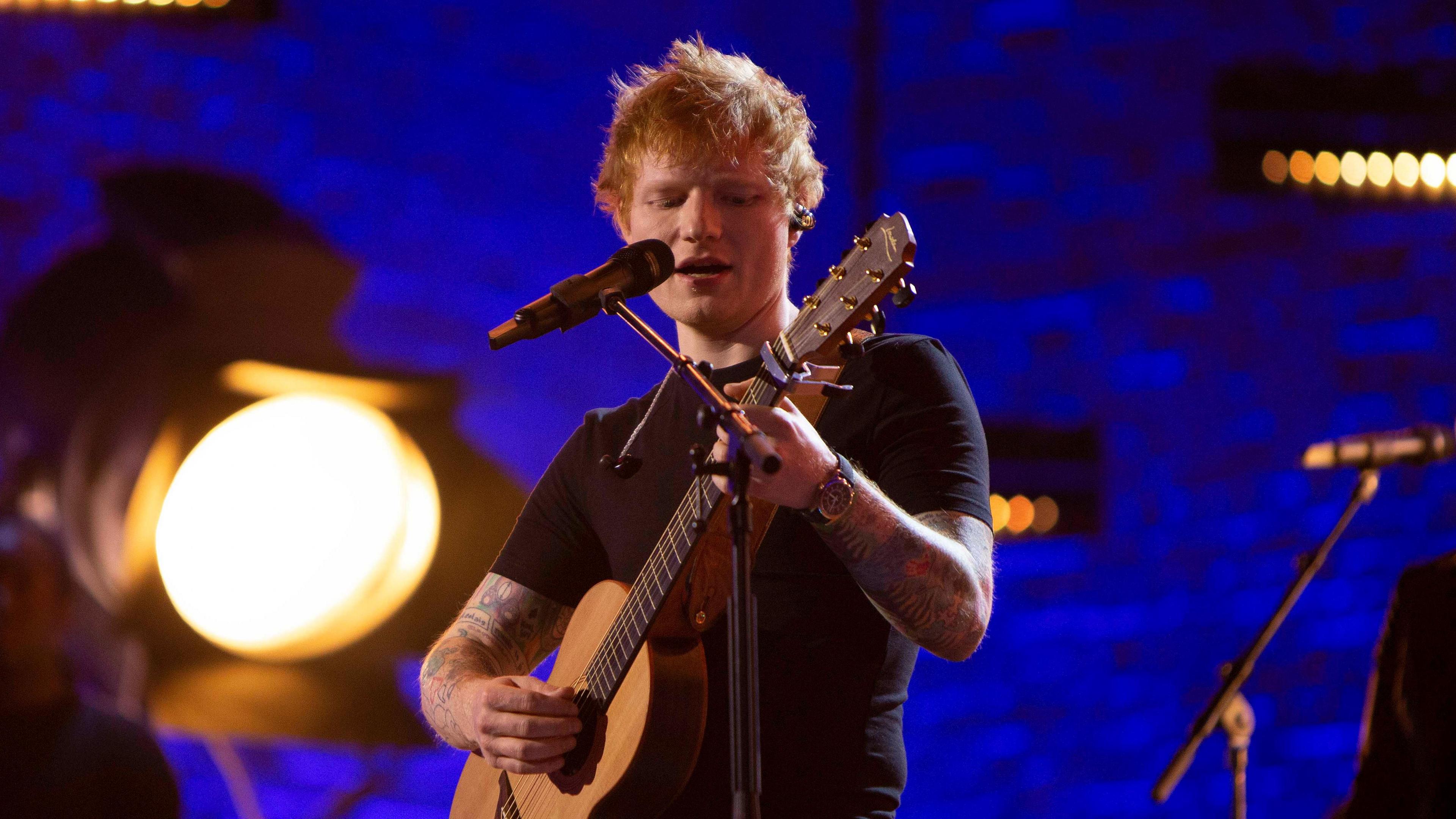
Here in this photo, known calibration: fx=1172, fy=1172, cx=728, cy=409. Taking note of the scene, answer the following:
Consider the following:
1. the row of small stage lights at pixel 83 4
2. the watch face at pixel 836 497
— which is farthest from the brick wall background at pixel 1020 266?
the watch face at pixel 836 497

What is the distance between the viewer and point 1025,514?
366 centimetres

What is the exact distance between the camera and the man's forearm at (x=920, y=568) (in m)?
1.47

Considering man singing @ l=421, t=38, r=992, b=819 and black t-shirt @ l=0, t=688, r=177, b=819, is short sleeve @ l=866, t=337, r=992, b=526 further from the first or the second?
black t-shirt @ l=0, t=688, r=177, b=819

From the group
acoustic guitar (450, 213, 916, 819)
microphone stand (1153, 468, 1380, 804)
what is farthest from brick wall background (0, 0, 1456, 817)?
acoustic guitar (450, 213, 916, 819)

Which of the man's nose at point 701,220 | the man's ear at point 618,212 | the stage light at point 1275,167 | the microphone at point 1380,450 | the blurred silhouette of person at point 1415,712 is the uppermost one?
the stage light at point 1275,167

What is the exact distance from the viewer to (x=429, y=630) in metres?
3.38

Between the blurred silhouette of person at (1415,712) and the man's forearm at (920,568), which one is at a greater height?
the man's forearm at (920,568)

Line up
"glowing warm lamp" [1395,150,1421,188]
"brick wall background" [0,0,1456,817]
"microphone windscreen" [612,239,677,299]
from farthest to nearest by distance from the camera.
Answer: "glowing warm lamp" [1395,150,1421,188] → "brick wall background" [0,0,1456,817] → "microphone windscreen" [612,239,677,299]

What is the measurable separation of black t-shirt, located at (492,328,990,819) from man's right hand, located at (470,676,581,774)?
205 millimetres

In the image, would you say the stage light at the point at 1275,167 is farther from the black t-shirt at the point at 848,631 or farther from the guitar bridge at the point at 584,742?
the guitar bridge at the point at 584,742

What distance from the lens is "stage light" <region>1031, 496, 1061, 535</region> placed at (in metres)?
3.66

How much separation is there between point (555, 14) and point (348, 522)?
1653 millimetres

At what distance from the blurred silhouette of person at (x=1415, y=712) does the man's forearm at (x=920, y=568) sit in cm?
57

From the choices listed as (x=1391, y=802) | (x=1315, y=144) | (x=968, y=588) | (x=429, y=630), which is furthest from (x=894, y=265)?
(x=1315, y=144)
